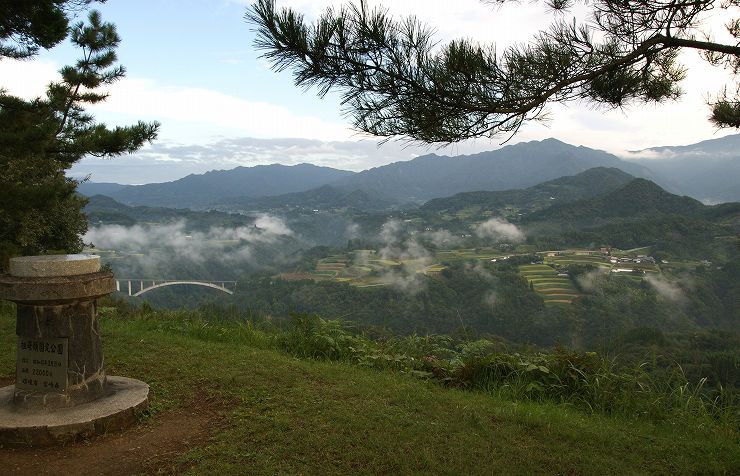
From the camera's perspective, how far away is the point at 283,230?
10612 cm

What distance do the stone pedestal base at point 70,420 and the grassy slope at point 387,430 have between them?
311 mm

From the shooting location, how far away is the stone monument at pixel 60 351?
351 cm

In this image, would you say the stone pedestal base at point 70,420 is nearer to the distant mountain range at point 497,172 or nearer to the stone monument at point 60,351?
the stone monument at point 60,351

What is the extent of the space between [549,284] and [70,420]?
144 feet

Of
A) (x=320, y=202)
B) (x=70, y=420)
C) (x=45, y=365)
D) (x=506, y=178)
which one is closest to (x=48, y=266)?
(x=45, y=365)

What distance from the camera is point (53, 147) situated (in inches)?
289

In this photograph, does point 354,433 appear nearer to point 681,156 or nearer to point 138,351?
point 138,351

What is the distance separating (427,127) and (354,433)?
7.77 feet

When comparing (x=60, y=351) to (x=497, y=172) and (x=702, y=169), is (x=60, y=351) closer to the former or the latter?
(x=702, y=169)

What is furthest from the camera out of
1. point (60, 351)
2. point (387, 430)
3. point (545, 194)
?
point (545, 194)

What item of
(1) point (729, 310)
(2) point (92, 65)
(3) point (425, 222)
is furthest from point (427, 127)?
(3) point (425, 222)

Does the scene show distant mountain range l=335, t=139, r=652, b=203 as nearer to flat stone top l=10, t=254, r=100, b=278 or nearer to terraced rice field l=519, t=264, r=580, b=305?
terraced rice field l=519, t=264, r=580, b=305

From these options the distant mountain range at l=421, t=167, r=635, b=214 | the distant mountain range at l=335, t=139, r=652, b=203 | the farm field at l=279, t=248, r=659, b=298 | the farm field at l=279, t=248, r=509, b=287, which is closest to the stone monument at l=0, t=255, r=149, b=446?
the farm field at l=279, t=248, r=659, b=298

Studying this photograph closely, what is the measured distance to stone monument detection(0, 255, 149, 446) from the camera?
3514mm
